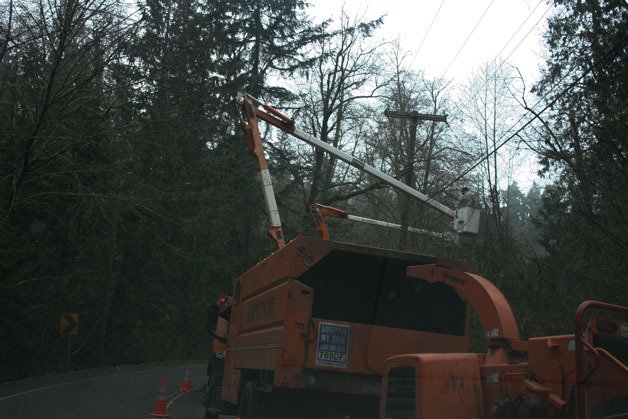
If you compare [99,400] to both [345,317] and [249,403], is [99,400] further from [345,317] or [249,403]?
[345,317]

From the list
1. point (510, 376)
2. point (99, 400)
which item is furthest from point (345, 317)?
point (99, 400)

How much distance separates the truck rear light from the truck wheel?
509 centimetres

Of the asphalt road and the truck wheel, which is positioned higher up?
the truck wheel

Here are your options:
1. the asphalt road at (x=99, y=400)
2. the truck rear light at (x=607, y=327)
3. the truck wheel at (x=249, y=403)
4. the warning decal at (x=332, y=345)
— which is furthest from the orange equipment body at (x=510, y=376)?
the asphalt road at (x=99, y=400)

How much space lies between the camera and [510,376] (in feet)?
14.6

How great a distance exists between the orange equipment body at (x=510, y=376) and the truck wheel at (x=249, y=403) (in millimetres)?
3251

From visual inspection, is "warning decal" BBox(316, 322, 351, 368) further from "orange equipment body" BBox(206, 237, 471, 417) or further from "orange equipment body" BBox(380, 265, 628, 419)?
"orange equipment body" BBox(380, 265, 628, 419)

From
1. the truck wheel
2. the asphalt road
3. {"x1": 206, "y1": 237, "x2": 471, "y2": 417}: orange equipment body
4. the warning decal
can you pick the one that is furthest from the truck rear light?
the asphalt road

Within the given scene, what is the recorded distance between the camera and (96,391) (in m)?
18.3

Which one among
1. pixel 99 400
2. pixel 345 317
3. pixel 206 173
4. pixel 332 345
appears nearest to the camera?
pixel 332 345

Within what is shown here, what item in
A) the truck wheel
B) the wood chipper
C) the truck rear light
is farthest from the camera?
the truck wheel

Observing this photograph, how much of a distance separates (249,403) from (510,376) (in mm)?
4780

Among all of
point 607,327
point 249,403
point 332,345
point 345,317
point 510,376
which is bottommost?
point 249,403

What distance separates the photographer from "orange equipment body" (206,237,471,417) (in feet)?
24.0
